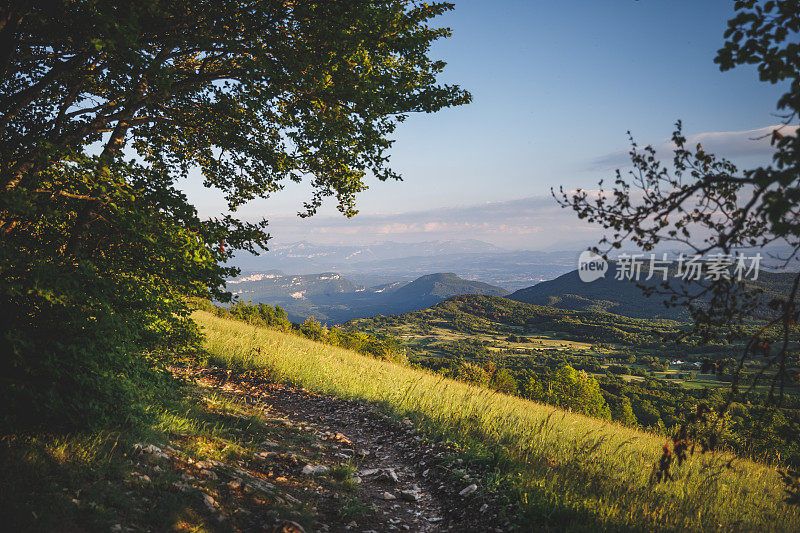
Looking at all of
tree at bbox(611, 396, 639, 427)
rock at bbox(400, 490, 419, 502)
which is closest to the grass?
rock at bbox(400, 490, 419, 502)

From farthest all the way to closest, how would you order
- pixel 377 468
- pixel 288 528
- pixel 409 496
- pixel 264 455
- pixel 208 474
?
pixel 377 468 < pixel 264 455 < pixel 409 496 < pixel 208 474 < pixel 288 528

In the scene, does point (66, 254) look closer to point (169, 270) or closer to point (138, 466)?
point (169, 270)

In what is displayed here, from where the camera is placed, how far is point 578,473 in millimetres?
5949

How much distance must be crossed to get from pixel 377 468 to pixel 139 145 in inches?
347

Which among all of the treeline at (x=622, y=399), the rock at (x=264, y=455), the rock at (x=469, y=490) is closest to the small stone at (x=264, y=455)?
the rock at (x=264, y=455)

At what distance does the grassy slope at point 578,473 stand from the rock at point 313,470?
97.4 inches

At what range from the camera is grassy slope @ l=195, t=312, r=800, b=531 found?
184 inches

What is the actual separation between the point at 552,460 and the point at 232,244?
6.84 m

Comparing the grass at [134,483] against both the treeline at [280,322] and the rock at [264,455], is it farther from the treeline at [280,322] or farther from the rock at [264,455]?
the treeline at [280,322]

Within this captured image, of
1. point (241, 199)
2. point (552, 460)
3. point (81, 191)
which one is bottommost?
point (552, 460)

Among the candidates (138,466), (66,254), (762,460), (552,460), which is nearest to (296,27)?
(66,254)

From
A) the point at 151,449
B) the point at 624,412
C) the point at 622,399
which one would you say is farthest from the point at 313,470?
the point at 622,399

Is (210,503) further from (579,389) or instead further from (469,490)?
(579,389)

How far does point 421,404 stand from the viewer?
9.23 metres
